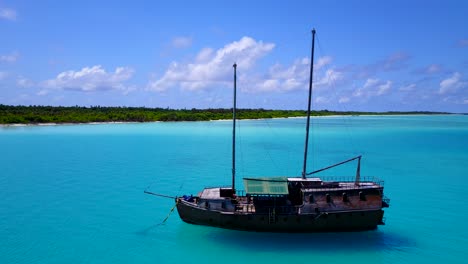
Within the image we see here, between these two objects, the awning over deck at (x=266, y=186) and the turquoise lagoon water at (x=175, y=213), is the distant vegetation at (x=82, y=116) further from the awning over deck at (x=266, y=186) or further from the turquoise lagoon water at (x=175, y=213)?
the awning over deck at (x=266, y=186)

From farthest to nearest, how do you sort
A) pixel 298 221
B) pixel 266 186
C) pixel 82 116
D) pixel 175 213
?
pixel 82 116
pixel 175 213
pixel 266 186
pixel 298 221

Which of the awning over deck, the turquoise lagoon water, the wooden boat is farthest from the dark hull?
the awning over deck

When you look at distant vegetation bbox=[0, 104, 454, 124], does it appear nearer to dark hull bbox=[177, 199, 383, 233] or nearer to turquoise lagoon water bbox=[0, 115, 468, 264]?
turquoise lagoon water bbox=[0, 115, 468, 264]

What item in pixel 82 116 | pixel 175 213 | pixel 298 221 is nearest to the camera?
pixel 298 221

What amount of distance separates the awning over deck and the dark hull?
138cm

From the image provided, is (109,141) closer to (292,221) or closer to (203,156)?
(203,156)

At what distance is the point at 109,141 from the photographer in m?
69.6

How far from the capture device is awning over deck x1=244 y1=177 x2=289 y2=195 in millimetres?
20845

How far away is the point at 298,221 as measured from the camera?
68.8 ft

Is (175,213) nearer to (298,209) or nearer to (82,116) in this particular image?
(298,209)

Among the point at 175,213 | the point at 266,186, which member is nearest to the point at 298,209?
the point at 266,186

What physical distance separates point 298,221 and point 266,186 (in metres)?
2.82

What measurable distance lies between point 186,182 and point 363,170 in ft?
70.1

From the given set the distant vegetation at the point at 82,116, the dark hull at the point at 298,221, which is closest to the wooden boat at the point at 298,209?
the dark hull at the point at 298,221
